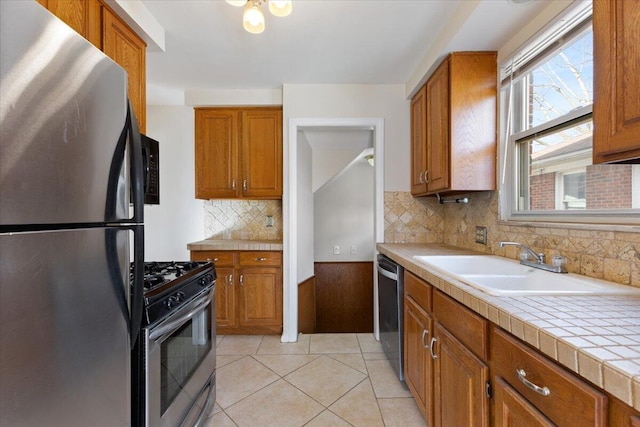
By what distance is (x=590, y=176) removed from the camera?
1.29 metres

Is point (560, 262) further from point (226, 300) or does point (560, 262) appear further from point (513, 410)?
point (226, 300)

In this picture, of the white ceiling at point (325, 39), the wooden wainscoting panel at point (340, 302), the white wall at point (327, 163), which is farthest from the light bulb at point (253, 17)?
the wooden wainscoting panel at point (340, 302)

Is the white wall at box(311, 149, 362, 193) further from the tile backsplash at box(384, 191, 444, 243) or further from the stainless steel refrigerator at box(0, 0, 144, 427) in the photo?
the stainless steel refrigerator at box(0, 0, 144, 427)

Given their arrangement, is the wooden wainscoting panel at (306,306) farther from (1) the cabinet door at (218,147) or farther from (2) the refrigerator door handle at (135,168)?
(2) the refrigerator door handle at (135,168)

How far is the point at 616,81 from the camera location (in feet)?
2.66

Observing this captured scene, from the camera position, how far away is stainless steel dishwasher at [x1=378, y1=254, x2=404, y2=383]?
1882 millimetres

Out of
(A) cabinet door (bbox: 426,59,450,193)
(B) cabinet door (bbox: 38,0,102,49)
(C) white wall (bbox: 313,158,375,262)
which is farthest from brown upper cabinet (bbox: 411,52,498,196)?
(C) white wall (bbox: 313,158,375,262)

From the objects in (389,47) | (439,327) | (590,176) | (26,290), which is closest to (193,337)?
(26,290)

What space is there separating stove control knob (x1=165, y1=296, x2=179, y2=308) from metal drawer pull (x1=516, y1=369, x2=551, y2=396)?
1.26m

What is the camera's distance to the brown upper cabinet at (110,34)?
3.94ft

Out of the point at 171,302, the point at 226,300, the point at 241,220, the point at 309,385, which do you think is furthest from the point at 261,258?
the point at 171,302

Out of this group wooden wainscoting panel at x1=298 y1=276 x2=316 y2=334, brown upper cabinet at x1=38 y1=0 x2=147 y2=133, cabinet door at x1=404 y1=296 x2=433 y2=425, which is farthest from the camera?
wooden wainscoting panel at x1=298 y1=276 x2=316 y2=334

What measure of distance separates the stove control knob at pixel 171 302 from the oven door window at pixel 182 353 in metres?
0.14

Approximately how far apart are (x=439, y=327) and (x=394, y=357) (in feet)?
2.82
